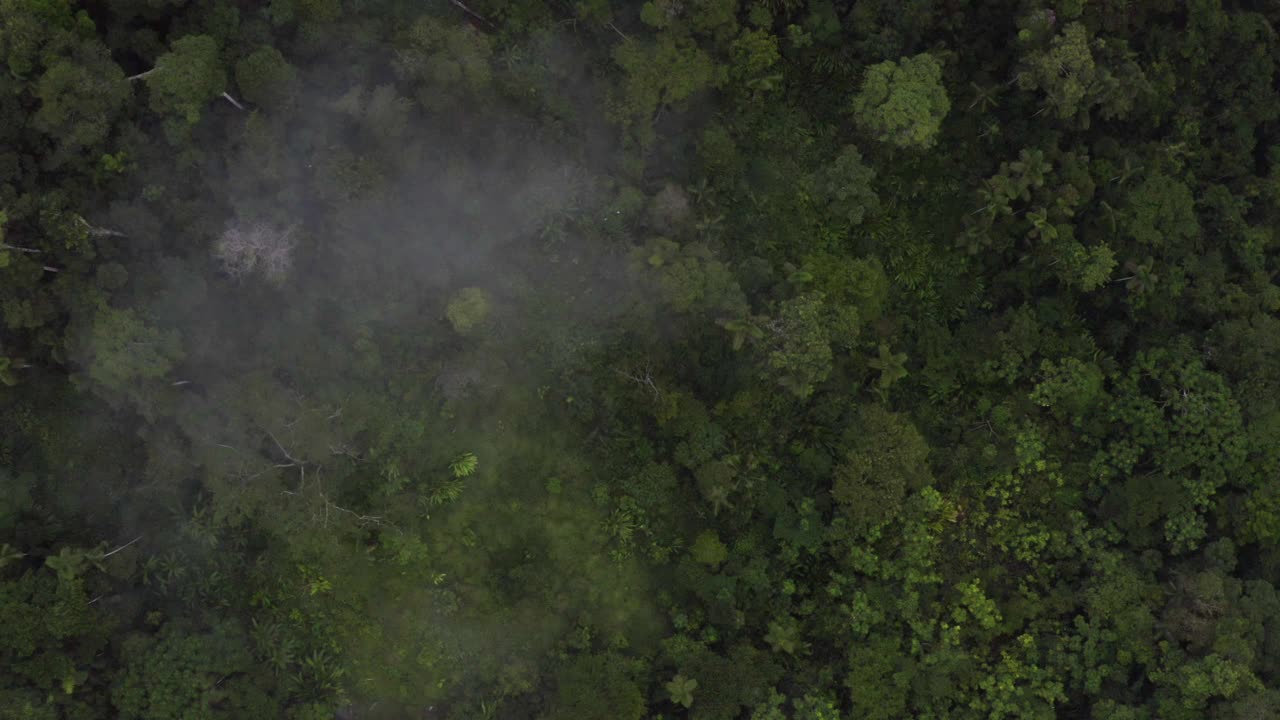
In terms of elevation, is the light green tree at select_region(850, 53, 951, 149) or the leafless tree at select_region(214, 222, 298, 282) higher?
the light green tree at select_region(850, 53, 951, 149)

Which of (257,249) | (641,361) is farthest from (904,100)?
(257,249)

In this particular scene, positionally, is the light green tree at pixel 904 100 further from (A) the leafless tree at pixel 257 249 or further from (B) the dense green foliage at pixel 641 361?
(A) the leafless tree at pixel 257 249

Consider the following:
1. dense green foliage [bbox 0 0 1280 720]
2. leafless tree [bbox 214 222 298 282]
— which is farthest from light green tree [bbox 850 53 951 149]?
leafless tree [bbox 214 222 298 282]

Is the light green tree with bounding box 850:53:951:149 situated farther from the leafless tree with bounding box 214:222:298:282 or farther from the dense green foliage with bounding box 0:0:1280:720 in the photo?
the leafless tree with bounding box 214:222:298:282

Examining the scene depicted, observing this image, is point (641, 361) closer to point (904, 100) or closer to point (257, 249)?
point (904, 100)

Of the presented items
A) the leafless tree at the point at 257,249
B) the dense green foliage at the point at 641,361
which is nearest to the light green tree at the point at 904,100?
the dense green foliage at the point at 641,361

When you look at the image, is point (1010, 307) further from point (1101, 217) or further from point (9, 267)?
point (9, 267)
